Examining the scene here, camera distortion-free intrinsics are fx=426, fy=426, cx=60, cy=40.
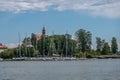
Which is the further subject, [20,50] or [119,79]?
[20,50]

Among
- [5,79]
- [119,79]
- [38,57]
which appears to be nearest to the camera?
[119,79]

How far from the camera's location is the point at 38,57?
192 m

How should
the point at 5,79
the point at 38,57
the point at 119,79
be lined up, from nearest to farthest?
the point at 119,79 → the point at 5,79 → the point at 38,57

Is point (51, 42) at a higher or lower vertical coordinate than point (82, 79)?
higher

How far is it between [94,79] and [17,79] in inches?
416

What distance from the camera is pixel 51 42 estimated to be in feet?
654

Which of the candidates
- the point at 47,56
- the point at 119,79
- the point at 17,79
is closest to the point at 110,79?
the point at 119,79

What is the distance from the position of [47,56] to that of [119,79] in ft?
460

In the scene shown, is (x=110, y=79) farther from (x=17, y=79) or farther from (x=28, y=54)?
(x=28, y=54)

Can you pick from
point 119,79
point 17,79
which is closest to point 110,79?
point 119,79

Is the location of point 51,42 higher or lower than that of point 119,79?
higher

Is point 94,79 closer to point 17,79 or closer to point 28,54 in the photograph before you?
point 17,79

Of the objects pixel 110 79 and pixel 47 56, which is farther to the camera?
pixel 47 56

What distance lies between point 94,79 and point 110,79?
7.05ft
